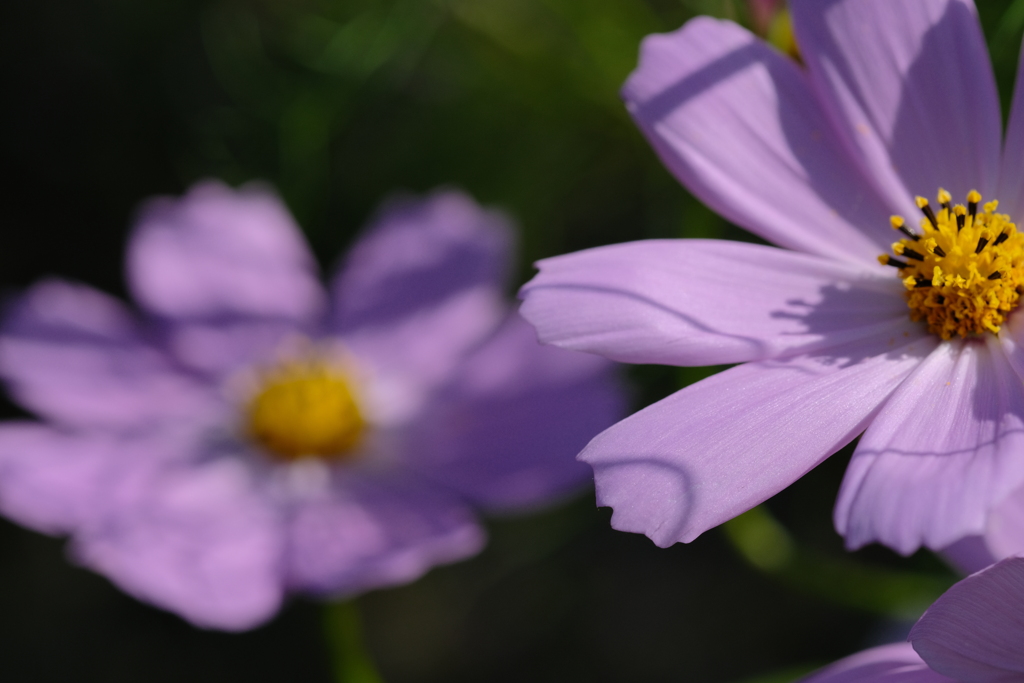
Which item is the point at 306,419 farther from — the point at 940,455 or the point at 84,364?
the point at 940,455

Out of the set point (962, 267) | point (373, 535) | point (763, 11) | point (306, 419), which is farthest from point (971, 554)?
point (306, 419)

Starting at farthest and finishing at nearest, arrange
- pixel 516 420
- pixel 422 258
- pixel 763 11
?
pixel 422 258 → pixel 516 420 → pixel 763 11

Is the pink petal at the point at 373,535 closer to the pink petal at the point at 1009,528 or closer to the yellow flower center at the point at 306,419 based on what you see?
the yellow flower center at the point at 306,419

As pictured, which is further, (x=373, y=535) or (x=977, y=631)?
(x=373, y=535)

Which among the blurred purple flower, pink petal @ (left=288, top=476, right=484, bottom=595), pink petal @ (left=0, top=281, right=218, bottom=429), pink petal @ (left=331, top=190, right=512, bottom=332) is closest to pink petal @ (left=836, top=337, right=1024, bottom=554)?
the blurred purple flower

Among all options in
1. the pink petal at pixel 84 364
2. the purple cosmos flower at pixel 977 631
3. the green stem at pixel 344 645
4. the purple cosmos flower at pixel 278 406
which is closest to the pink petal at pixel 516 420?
the purple cosmos flower at pixel 278 406

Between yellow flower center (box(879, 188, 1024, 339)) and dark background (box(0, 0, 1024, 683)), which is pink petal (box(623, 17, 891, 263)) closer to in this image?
yellow flower center (box(879, 188, 1024, 339))

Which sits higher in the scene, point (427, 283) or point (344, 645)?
point (427, 283)
